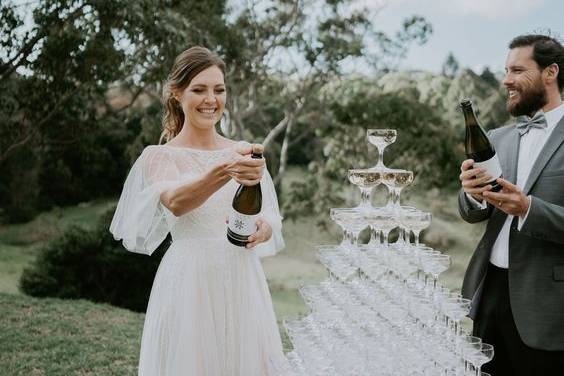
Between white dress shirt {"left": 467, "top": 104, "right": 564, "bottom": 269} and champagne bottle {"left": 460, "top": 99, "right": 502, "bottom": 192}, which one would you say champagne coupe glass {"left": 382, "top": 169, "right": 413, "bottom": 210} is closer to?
champagne bottle {"left": 460, "top": 99, "right": 502, "bottom": 192}

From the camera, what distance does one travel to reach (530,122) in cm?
289

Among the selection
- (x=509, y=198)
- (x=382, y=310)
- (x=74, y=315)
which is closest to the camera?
(x=382, y=310)

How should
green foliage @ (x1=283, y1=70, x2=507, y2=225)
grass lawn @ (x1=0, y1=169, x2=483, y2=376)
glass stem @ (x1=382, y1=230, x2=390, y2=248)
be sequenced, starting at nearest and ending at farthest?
glass stem @ (x1=382, y1=230, x2=390, y2=248) → grass lawn @ (x1=0, y1=169, x2=483, y2=376) → green foliage @ (x1=283, y1=70, x2=507, y2=225)

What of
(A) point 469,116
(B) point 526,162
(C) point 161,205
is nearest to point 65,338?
(C) point 161,205

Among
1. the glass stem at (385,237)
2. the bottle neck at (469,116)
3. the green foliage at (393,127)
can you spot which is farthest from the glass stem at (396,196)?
the green foliage at (393,127)

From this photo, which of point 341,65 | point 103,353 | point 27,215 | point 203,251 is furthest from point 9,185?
point 203,251

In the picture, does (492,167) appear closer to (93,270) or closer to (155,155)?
(155,155)

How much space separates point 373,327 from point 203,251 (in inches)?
36.4

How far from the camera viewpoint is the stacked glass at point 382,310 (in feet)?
6.76

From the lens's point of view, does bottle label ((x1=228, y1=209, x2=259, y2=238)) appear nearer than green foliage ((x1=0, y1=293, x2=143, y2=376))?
Yes

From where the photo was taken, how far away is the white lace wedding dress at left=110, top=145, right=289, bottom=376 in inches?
105

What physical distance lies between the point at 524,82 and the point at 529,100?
8cm

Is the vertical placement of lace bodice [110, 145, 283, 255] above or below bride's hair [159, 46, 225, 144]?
below

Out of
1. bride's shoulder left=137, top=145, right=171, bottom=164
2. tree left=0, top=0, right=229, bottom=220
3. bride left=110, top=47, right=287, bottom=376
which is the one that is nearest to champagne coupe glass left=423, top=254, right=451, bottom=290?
bride left=110, top=47, right=287, bottom=376
